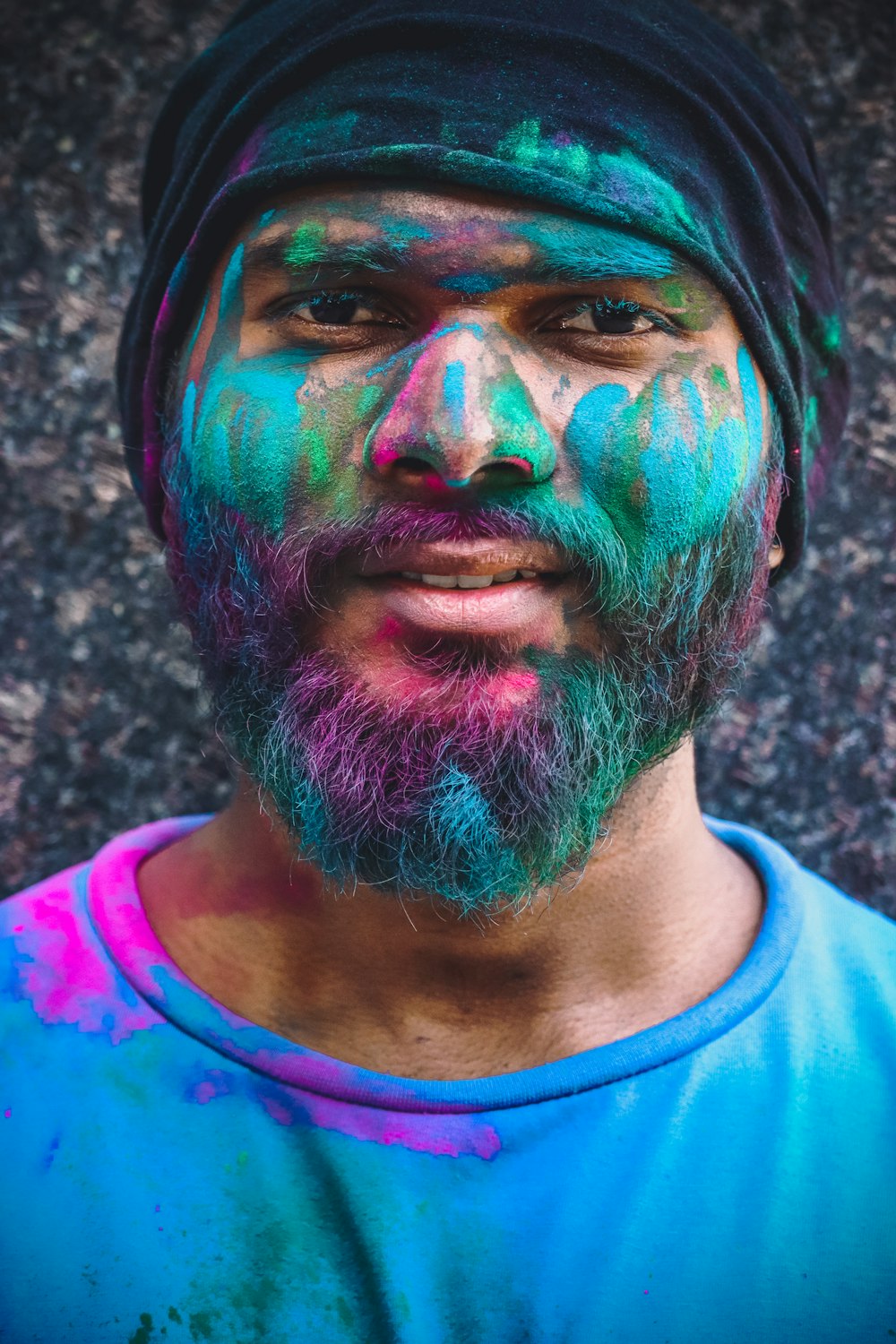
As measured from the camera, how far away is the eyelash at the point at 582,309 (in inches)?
50.8

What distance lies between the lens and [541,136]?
126cm

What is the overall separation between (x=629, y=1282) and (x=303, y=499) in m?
1.05

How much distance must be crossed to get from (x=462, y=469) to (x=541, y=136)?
1.47 ft

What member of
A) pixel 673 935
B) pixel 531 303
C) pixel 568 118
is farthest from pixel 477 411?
pixel 673 935

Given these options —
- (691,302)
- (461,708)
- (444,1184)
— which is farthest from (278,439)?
(444,1184)

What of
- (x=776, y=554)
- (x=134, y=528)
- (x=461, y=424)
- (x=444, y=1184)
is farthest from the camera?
(x=134, y=528)

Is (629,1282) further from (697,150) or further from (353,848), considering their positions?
(697,150)

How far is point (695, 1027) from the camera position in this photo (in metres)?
1.37

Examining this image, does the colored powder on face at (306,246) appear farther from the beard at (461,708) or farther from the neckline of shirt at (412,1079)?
the neckline of shirt at (412,1079)

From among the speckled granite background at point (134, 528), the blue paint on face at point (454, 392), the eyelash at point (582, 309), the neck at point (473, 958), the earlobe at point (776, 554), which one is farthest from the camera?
the speckled granite background at point (134, 528)

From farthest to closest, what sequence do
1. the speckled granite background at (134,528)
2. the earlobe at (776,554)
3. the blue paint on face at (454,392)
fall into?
the speckled granite background at (134,528) → the earlobe at (776,554) → the blue paint on face at (454,392)

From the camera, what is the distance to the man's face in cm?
123

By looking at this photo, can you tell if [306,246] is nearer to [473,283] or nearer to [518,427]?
[473,283]

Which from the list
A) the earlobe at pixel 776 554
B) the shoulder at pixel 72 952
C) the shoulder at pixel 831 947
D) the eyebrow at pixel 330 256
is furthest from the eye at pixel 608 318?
the shoulder at pixel 72 952
